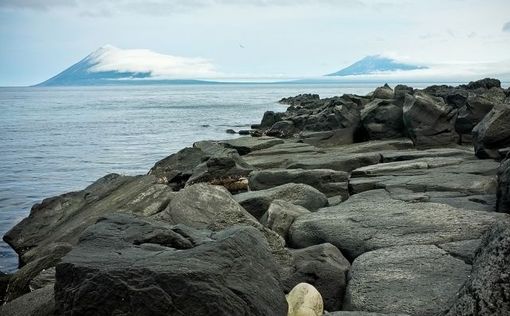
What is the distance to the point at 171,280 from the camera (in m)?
3.99

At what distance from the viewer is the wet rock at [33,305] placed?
5113 millimetres

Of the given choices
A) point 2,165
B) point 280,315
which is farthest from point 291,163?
point 2,165

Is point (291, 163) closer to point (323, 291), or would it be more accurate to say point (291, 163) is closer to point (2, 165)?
point (323, 291)

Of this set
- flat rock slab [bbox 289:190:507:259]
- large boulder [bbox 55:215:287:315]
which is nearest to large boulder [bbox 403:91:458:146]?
flat rock slab [bbox 289:190:507:259]

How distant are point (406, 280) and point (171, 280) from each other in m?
2.80

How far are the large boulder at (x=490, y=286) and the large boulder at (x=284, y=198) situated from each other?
210 inches

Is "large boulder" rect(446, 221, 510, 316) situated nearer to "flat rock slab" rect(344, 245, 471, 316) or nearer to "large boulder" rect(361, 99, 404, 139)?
"flat rock slab" rect(344, 245, 471, 316)

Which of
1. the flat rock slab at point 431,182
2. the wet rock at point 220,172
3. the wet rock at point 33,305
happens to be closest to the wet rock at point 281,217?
the flat rock slab at point 431,182

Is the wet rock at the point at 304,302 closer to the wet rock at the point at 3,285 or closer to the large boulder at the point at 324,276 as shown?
the large boulder at the point at 324,276

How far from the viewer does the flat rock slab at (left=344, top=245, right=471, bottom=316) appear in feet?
17.1

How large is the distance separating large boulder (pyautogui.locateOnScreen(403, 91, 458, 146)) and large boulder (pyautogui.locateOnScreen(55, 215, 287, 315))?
49.0 ft

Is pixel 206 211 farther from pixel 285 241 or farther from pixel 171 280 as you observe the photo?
pixel 171 280

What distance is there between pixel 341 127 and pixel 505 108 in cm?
1052

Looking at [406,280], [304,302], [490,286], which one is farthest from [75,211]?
[490,286]
